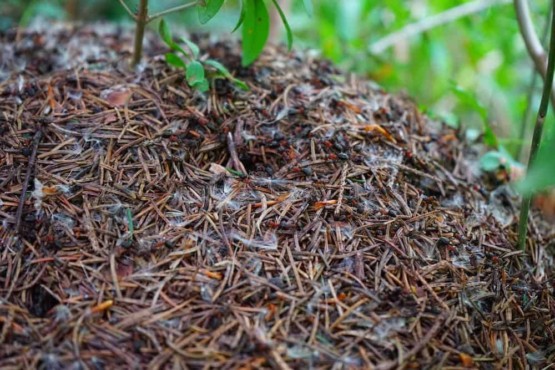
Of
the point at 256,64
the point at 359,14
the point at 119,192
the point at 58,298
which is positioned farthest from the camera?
the point at 359,14

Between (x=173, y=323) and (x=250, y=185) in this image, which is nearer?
(x=173, y=323)

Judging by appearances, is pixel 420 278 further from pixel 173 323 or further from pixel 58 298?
pixel 58 298

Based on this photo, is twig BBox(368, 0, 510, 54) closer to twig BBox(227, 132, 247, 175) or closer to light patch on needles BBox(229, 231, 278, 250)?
twig BBox(227, 132, 247, 175)

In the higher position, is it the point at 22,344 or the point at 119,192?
the point at 119,192

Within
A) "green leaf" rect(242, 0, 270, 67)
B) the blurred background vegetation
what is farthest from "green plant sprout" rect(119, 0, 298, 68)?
the blurred background vegetation

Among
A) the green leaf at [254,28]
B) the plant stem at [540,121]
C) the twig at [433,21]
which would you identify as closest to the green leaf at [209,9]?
the green leaf at [254,28]

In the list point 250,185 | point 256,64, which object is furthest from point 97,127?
point 256,64

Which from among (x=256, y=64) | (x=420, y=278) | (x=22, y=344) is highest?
(x=256, y=64)
